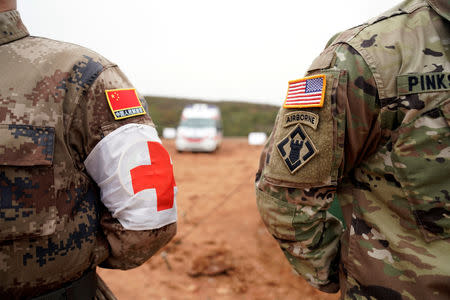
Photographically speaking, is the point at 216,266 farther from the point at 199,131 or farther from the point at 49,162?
the point at 199,131

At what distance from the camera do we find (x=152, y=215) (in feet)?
4.24

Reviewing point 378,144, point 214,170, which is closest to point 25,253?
point 378,144

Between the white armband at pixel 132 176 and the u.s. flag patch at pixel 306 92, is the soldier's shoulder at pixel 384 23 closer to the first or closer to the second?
the u.s. flag patch at pixel 306 92

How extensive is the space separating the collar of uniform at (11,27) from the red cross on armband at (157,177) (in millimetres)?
654

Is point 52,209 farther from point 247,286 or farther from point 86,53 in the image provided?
point 247,286

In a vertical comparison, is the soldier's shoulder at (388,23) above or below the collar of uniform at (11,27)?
above

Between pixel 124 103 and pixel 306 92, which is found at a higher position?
pixel 306 92

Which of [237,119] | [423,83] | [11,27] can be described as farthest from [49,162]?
[237,119]

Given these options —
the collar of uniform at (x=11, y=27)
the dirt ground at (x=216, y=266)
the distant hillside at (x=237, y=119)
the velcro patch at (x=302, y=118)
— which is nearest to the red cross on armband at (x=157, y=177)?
the velcro patch at (x=302, y=118)

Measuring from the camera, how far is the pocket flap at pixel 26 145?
107 centimetres

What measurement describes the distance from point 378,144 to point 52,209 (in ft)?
3.92

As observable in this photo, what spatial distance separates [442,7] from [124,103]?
47.3 inches

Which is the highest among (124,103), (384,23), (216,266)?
(384,23)

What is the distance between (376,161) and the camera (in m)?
1.18
